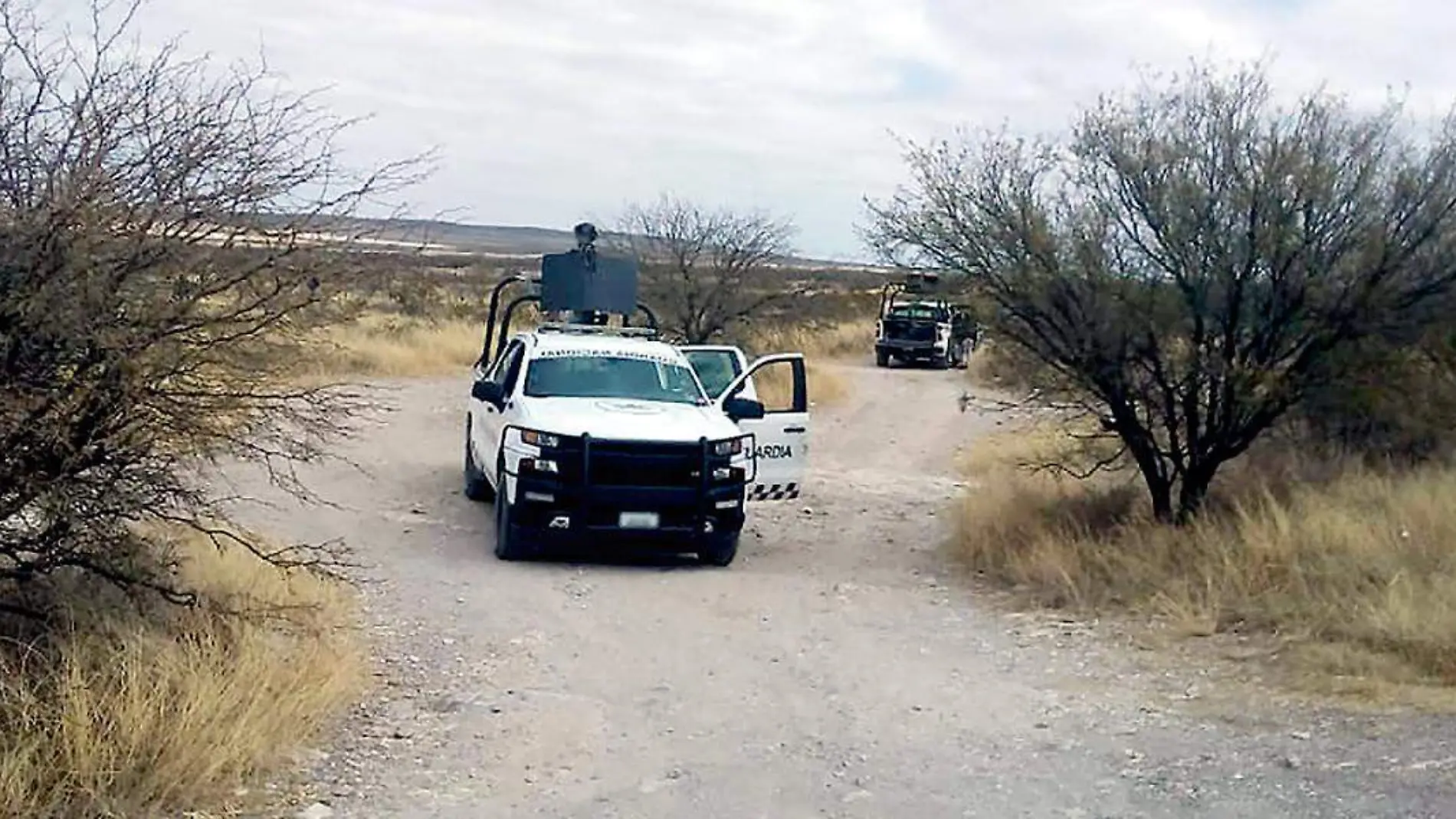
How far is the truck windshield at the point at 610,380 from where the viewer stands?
548 inches

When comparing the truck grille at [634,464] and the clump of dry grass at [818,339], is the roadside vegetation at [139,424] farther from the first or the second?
the clump of dry grass at [818,339]

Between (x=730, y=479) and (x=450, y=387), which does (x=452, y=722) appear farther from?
(x=450, y=387)

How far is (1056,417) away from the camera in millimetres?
14586

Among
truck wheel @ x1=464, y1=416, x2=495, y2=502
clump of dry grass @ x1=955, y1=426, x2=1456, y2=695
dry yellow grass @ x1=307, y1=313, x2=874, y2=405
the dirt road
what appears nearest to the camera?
the dirt road

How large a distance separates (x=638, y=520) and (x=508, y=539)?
0.99m

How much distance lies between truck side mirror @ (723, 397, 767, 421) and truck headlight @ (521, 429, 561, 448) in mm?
1933

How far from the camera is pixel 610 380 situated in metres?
14.1

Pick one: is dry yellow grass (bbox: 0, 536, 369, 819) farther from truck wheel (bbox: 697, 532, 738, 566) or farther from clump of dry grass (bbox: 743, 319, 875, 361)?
clump of dry grass (bbox: 743, 319, 875, 361)

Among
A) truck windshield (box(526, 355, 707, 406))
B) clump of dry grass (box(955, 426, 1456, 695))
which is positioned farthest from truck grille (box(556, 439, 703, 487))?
clump of dry grass (box(955, 426, 1456, 695))

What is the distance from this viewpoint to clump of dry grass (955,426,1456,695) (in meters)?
9.19

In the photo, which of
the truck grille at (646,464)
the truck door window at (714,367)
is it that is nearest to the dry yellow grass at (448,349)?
the truck door window at (714,367)

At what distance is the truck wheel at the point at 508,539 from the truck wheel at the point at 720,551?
4.33 ft

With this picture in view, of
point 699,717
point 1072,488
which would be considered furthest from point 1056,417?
point 699,717

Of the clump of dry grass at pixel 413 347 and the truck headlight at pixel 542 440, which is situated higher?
the truck headlight at pixel 542 440
